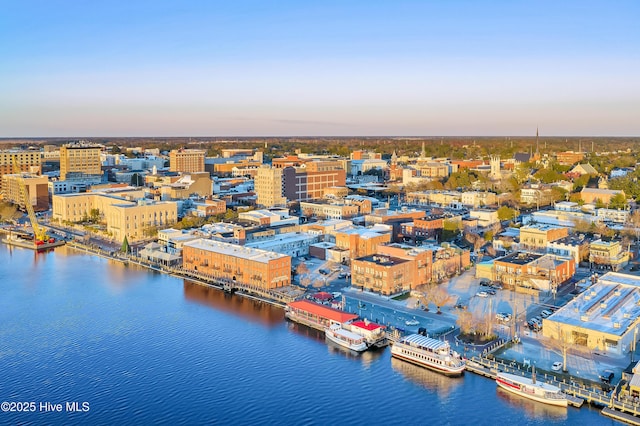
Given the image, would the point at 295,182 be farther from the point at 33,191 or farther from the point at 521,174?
the point at 521,174

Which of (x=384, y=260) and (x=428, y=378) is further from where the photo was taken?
(x=384, y=260)

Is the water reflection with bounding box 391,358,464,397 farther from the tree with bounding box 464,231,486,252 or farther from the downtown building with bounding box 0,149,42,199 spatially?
the downtown building with bounding box 0,149,42,199

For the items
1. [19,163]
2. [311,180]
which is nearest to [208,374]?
[311,180]

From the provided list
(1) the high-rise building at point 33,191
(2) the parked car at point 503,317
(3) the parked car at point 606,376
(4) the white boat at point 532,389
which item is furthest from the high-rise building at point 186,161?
(3) the parked car at point 606,376

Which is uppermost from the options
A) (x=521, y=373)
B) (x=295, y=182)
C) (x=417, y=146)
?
(x=417, y=146)

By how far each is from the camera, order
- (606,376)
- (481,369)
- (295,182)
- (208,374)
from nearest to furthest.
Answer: (606,376) → (208,374) → (481,369) → (295,182)

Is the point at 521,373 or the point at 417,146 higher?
the point at 417,146

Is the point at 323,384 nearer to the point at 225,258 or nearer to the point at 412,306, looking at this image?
the point at 412,306

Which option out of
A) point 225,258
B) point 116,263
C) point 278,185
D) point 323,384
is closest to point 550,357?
point 323,384
